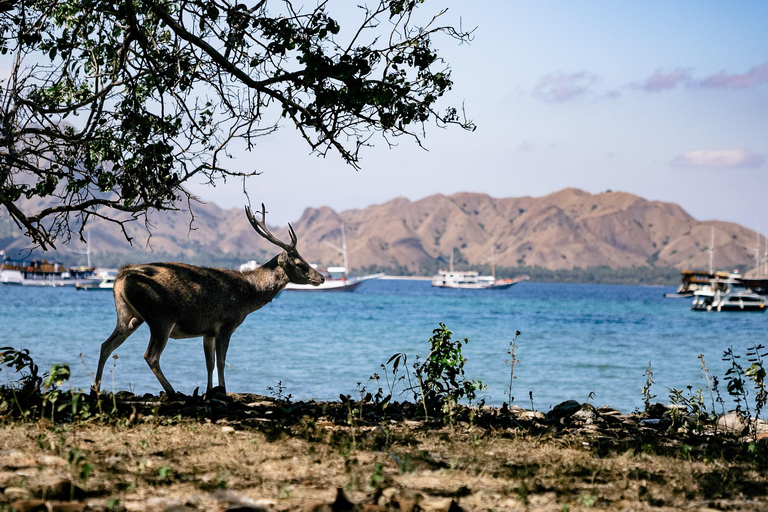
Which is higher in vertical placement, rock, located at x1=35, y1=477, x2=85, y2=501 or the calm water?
rock, located at x1=35, y1=477, x2=85, y2=501

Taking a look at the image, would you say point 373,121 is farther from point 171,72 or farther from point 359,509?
point 359,509

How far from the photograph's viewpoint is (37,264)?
471 ft

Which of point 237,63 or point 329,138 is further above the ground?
point 237,63

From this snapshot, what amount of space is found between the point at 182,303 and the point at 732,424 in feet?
23.8

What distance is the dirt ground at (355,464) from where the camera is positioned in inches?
217

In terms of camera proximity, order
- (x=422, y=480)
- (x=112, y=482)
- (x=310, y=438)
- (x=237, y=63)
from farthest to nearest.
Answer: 1. (x=237, y=63)
2. (x=310, y=438)
3. (x=422, y=480)
4. (x=112, y=482)

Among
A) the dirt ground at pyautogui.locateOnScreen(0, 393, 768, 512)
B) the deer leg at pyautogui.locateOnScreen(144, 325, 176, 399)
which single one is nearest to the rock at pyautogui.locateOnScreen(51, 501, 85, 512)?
the dirt ground at pyautogui.locateOnScreen(0, 393, 768, 512)

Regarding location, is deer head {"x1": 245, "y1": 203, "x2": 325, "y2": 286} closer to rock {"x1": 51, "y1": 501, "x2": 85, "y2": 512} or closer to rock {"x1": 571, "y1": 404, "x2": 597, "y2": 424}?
rock {"x1": 571, "y1": 404, "x2": 597, "y2": 424}

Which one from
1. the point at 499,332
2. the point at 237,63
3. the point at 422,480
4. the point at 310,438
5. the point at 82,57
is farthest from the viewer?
the point at 499,332

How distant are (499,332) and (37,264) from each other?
4281 inches

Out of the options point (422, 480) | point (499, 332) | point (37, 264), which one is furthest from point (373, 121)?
point (37, 264)

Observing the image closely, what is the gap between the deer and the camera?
33.5 feet

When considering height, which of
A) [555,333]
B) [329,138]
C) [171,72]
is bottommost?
[555,333]

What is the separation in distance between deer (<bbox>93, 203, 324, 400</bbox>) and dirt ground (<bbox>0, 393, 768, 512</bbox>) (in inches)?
49.4
